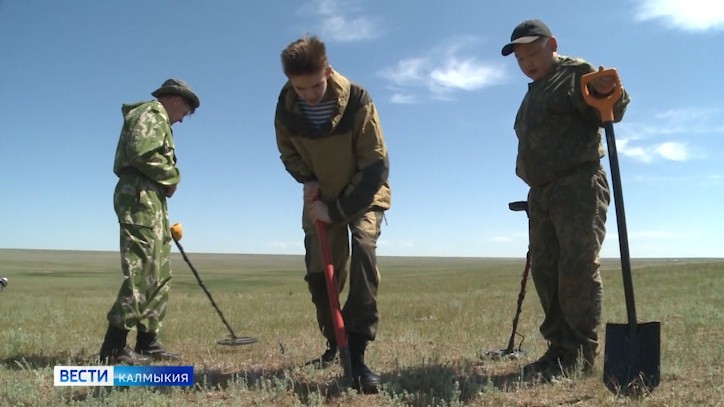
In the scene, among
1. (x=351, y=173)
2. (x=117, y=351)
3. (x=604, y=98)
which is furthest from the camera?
(x=117, y=351)

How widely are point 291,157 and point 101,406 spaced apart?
2.16m

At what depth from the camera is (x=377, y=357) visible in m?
5.12

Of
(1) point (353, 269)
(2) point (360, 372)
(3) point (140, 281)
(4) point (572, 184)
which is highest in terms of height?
(4) point (572, 184)

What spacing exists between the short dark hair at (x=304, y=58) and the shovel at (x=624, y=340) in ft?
5.94

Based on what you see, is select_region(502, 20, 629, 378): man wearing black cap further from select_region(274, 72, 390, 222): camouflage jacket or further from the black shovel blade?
select_region(274, 72, 390, 222): camouflage jacket

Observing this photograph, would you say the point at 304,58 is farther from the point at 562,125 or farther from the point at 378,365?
the point at 378,365

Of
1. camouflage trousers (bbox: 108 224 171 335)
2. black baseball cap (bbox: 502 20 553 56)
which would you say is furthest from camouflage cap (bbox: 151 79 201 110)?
black baseball cap (bbox: 502 20 553 56)

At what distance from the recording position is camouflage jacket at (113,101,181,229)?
494 centimetres

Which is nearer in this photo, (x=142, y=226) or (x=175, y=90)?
(x=142, y=226)

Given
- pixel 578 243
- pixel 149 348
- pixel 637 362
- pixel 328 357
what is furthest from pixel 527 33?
pixel 149 348

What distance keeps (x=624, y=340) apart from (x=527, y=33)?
227 centimetres

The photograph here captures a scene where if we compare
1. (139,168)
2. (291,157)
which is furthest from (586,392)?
(139,168)

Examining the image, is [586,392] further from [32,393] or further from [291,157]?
[32,393]

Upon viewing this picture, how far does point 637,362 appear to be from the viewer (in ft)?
11.7
